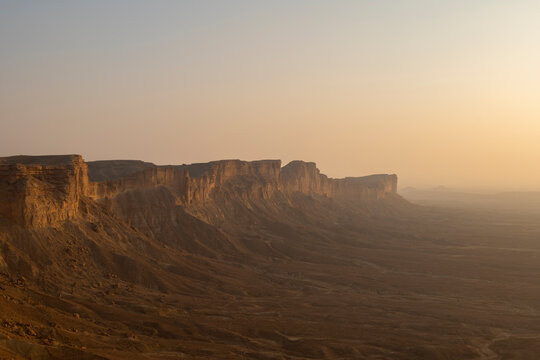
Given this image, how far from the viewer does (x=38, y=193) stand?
155 ft

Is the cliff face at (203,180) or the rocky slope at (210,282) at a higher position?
the cliff face at (203,180)

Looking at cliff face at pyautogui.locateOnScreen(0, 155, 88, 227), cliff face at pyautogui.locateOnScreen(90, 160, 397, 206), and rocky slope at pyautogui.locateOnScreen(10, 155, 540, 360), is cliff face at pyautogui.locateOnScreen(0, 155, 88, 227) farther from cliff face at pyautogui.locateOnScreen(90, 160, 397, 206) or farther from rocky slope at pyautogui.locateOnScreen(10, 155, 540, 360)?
cliff face at pyautogui.locateOnScreen(90, 160, 397, 206)

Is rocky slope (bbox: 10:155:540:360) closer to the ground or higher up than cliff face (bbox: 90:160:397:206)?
closer to the ground

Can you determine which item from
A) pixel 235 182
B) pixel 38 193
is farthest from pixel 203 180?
pixel 38 193

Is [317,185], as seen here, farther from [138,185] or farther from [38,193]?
[38,193]

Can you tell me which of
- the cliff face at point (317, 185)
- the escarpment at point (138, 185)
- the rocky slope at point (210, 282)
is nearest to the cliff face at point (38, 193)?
the escarpment at point (138, 185)

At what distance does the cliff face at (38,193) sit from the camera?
45.0 meters

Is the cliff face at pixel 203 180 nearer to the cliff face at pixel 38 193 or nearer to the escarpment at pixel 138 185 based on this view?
the escarpment at pixel 138 185

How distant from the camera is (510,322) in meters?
52.0

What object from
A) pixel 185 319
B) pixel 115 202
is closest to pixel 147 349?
pixel 185 319

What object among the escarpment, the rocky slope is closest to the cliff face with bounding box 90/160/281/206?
the escarpment

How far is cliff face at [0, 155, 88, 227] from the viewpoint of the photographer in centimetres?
4500

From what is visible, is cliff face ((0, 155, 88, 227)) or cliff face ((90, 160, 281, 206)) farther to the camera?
cliff face ((90, 160, 281, 206))

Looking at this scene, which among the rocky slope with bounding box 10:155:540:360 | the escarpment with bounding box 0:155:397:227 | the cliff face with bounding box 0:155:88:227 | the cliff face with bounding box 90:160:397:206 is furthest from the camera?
the cliff face with bounding box 90:160:397:206
